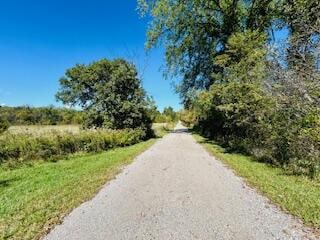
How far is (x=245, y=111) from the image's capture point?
19.0 metres

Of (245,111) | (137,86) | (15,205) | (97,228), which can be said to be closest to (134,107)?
(137,86)

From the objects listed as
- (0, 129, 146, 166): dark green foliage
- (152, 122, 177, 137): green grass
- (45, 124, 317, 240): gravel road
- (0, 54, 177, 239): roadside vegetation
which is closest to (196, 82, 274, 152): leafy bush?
(0, 54, 177, 239): roadside vegetation

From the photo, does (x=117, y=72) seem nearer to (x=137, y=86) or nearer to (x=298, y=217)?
(x=137, y=86)

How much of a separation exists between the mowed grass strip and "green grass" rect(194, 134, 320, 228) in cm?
444

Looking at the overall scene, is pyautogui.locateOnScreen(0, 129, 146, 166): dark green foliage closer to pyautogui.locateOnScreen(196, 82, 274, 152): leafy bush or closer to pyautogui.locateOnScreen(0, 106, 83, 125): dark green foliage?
pyautogui.locateOnScreen(196, 82, 274, 152): leafy bush

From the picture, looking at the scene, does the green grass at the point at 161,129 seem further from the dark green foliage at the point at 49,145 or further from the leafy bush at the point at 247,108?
the dark green foliage at the point at 49,145

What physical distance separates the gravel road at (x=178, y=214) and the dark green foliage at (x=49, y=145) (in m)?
7.63

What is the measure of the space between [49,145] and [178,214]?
41.4 feet

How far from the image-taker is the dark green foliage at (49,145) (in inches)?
625

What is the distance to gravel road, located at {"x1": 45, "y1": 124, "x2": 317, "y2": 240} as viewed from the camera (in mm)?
5566

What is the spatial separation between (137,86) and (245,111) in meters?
14.7

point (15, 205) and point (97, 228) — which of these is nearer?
Result: point (97, 228)

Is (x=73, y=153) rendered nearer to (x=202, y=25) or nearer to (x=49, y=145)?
(x=49, y=145)

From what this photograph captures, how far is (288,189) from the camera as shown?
9.02 metres
